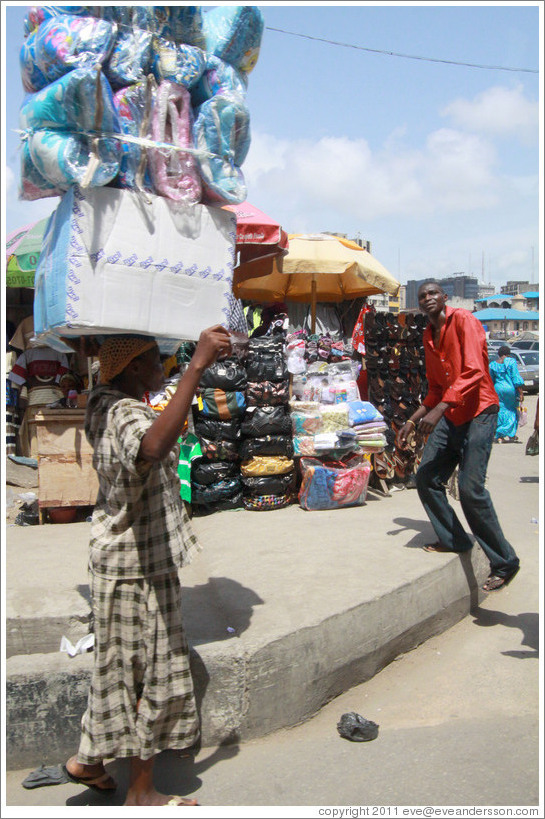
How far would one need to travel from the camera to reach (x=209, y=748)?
299 cm

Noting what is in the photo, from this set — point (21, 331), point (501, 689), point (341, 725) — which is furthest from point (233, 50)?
point (21, 331)

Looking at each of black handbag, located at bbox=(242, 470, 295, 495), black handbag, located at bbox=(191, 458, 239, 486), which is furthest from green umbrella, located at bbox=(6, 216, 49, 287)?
black handbag, located at bbox=(242, 470, 295, 495)

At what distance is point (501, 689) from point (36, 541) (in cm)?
322

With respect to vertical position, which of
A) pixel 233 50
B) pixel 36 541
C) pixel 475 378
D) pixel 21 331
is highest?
pixel 233 50

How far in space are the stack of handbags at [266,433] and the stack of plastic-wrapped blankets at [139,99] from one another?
122 inches

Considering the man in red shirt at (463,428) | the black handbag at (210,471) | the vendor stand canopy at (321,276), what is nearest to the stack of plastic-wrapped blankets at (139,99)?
the man in red shirt at (463,428)

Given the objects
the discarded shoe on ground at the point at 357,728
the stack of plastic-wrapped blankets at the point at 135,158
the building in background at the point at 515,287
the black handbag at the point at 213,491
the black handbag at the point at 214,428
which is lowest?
the discarded shoe on ground at the point at 357,728

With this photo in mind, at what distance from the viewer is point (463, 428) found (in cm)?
428

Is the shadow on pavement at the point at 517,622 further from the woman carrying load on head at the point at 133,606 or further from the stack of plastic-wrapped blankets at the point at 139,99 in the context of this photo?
the stack of plastic-wrapped blankets at the point at 139,99

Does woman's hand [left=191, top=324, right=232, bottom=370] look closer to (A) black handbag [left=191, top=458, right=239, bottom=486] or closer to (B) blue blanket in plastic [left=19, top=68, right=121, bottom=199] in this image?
(B) blue blanket in plastic [left=19, top=68, right=121, bottom=199]

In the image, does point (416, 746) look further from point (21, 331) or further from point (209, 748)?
point (21, 331)

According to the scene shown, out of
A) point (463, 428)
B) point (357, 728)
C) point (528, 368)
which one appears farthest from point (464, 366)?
point (528, 368)

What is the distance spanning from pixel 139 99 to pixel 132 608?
6.65ft

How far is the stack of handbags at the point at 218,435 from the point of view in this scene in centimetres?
600
